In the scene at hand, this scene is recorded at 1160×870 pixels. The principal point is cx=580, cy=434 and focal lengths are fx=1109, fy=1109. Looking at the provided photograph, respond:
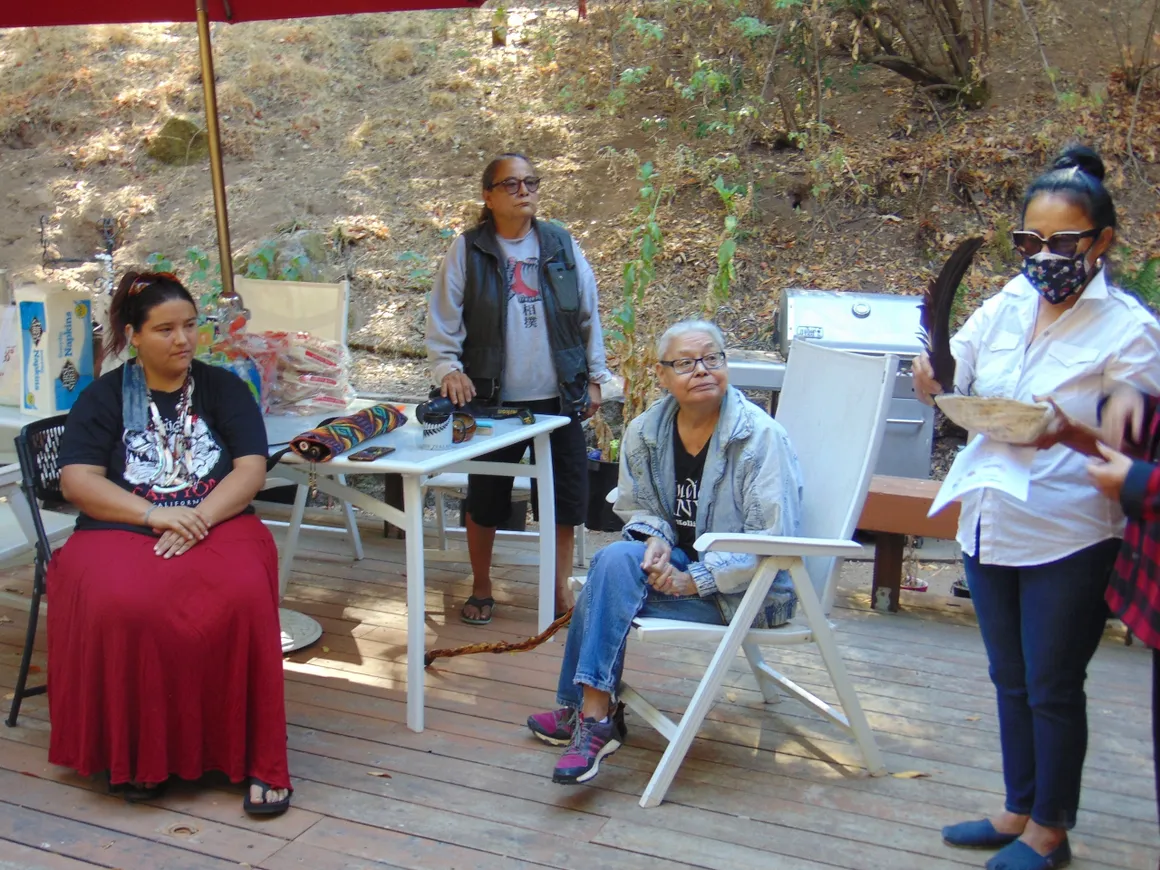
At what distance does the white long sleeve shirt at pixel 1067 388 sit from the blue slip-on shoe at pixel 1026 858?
654 millimetres

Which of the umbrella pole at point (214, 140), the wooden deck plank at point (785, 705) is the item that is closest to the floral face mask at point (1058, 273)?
the wooden deck plank at point (785, 705)

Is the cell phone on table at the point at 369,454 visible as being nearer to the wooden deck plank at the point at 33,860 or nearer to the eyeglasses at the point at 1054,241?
the wooden deck plank at the point at 33,860

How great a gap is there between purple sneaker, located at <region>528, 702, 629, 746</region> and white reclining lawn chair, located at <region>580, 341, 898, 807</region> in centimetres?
10

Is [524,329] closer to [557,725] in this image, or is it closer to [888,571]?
[557,725]

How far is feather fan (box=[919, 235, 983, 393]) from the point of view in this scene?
2.36m

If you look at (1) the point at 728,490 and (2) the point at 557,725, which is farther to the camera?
(2) the point at 557,725

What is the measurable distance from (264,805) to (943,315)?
1.92m

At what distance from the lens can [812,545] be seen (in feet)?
8.83

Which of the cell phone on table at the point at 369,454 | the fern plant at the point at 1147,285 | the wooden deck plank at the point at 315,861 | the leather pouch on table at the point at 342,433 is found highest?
the fern plant at the point at 1147,285

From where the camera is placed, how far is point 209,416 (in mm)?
2988

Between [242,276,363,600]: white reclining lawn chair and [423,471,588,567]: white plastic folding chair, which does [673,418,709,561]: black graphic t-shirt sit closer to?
[423,471,588,567]: white plastic folding chair

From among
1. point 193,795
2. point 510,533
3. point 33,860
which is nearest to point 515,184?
point 510,533

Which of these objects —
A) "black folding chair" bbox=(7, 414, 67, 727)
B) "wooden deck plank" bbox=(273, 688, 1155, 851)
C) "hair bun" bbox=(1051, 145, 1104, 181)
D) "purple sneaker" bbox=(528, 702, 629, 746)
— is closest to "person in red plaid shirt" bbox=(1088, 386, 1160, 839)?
"hair bun" bbox=(1051, 145, 1104, 181)

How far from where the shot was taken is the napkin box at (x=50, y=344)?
328cm
